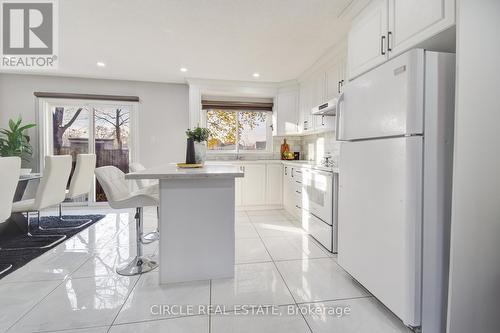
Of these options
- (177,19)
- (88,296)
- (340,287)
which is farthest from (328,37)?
(88,296)

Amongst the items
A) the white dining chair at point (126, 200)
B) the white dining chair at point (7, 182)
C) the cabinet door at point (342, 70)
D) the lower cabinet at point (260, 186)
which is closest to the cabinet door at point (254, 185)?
the lower cabinet at point (260, 186)

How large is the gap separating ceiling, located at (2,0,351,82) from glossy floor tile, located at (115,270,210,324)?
2.49 meters

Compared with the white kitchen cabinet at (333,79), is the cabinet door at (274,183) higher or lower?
lower

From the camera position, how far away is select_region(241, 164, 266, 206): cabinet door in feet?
14.0

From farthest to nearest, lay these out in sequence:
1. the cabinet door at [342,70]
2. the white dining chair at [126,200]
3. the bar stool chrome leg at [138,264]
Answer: the cabinet door at [342,70] < the bar stool chrome leg at [138,264] < the white dining chair at [126,200]

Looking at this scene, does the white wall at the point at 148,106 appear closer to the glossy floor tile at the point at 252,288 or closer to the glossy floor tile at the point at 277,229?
the glossy floor tile at the point at 277,229

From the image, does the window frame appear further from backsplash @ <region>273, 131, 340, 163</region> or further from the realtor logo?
the realtor logo

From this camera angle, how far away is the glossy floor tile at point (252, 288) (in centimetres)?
168

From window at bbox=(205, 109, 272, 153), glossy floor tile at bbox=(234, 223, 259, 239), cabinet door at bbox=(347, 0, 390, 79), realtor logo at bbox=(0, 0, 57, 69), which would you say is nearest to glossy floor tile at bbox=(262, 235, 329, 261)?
glossy floor tile at bbox=(234, 223, 259, 239)

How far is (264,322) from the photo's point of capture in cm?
147

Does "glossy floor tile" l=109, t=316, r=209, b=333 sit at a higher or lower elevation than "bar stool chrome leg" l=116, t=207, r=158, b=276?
lower

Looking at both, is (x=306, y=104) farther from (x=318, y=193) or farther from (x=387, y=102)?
(x=387, y=102)

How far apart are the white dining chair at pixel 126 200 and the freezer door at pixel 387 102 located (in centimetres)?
173

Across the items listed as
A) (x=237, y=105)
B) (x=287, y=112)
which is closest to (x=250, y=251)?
(x=287, y=112)
